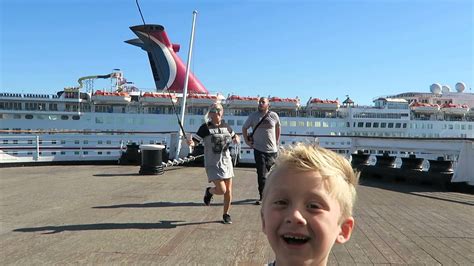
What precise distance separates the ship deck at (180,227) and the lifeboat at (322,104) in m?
35.3

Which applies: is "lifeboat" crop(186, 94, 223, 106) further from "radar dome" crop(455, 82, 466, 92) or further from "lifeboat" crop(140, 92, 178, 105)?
"radar dome" crop(455, 82, 466, 92)

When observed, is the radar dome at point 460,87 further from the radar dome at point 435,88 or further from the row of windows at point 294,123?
the row of windows at point 294,123

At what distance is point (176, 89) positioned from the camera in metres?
42.8

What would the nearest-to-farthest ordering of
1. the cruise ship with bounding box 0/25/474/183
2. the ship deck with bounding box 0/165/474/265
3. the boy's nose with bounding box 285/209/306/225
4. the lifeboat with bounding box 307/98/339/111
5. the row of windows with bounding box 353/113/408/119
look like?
1. the boy's nose with bounding box 285/209/306/225
2. the ship deck with bounding box 0/165/474/265
3. the cruise ship with bounding box 0/25/474/183
4. the lifeboat with bounding box 307/98/339/111
5. the row of windows with bounding box 353/113/408/119

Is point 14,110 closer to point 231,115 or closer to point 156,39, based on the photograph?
point 156,39

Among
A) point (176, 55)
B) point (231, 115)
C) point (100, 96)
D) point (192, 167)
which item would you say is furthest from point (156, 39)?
point (192, 167)

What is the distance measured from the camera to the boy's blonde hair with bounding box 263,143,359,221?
4.27 ft

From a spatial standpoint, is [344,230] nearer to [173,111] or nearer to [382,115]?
[173,111]

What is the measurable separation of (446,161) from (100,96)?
36.4 metres

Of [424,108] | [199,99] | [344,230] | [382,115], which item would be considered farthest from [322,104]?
[344,230]

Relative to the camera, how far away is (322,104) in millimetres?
43062

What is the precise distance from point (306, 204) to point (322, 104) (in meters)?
42.9

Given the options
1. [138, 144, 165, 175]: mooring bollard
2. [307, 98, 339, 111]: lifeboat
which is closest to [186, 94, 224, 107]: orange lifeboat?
[307, 98, 339, 111]: lifeboat

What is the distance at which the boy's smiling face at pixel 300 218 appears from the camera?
123 cm
